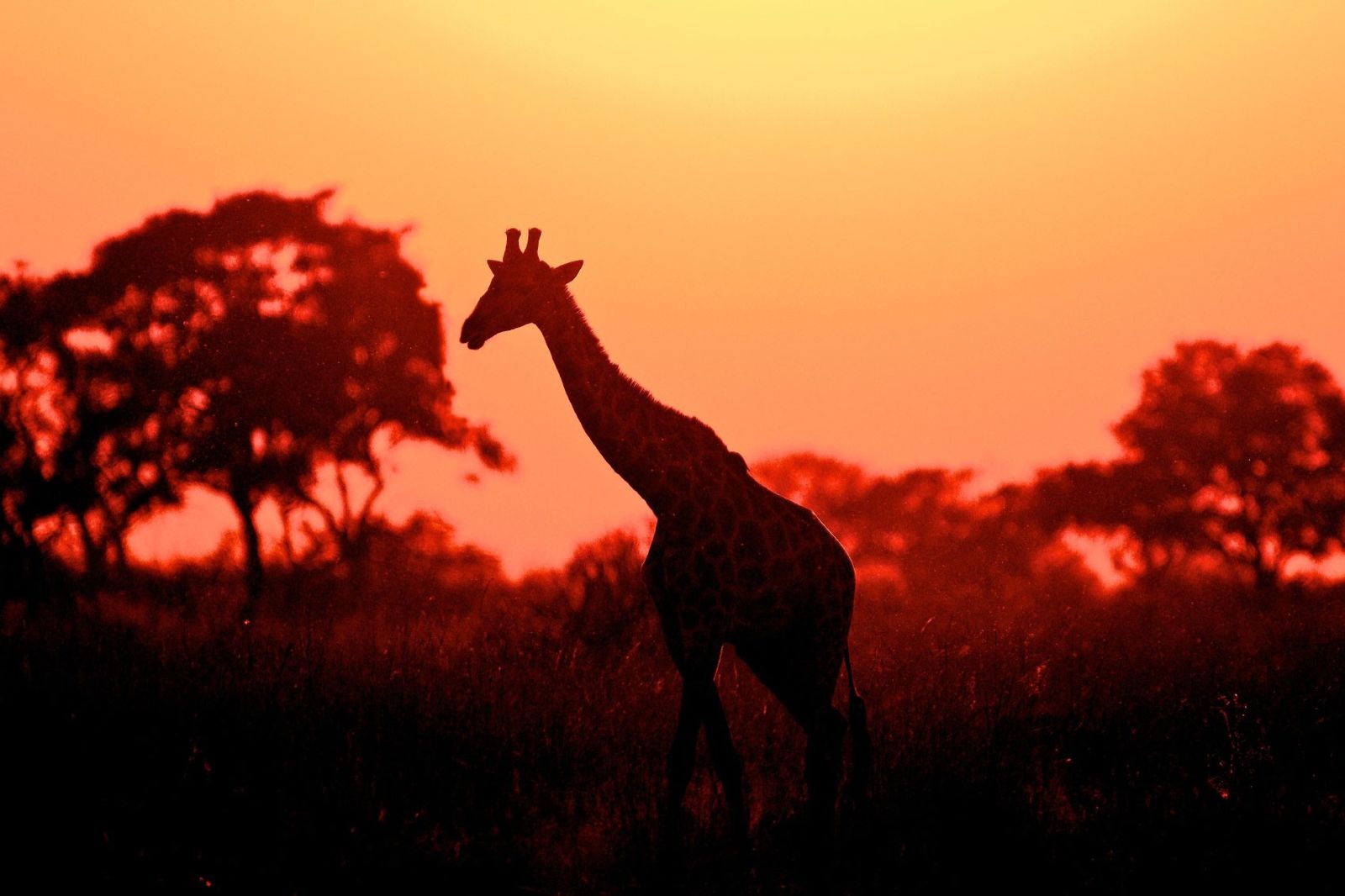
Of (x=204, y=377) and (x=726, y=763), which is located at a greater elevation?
(x=204, y=377)

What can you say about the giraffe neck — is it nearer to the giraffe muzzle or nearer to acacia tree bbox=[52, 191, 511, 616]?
the giraffe muzzle

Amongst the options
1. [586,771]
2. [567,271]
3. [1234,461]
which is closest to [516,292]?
[567,271]

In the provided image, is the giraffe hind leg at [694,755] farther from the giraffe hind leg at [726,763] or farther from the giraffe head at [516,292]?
the giraffe head at [516,292]

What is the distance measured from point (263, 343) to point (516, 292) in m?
16.5

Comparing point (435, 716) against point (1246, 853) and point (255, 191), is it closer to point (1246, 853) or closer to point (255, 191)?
point (1246, 853)

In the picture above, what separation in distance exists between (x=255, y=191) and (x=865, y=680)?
17102mm

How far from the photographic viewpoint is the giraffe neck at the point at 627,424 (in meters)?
7.44

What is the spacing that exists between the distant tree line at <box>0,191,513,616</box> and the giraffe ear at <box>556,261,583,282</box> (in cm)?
1604

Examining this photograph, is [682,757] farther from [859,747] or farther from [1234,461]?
[1234,461]

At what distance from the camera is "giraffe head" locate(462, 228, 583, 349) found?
287 inches

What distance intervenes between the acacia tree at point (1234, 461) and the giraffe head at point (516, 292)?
27831 millimetres

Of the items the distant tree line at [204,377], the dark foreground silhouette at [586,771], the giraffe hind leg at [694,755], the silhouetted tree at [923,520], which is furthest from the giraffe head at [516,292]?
the silhouetted tree at [923,520]

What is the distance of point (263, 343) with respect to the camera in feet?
74.8

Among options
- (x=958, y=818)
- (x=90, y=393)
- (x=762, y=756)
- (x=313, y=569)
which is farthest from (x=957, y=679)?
(x=90, y=393)
